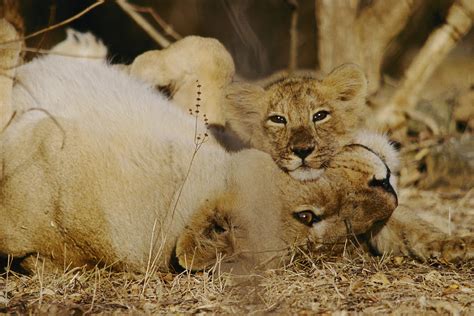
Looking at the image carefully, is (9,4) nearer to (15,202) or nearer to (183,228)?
(15,202)

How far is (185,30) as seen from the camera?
11406 mm

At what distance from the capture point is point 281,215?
174 inches

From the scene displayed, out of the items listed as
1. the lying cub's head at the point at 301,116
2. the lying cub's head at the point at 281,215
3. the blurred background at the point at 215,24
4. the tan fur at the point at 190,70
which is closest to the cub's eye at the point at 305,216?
the lying cub's head at the point at 281,215

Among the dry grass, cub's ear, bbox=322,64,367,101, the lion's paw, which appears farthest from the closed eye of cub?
the lion's paw

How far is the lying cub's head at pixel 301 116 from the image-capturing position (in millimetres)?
4445

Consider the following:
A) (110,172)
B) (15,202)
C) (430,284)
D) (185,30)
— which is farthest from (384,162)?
(185,30)

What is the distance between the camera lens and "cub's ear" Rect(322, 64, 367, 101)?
4.81 meters

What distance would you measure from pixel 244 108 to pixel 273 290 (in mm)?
1166

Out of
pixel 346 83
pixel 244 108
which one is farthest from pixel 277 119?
pixel 346 83

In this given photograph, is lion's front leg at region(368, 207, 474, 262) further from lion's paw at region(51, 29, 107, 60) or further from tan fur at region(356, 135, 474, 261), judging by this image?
lion's paw at region(51, 29, 107, 60)

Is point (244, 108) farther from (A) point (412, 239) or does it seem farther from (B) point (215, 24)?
(B) point (215, 24)

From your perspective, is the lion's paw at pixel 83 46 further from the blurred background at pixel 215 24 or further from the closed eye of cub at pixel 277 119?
the blurred background at pixel 215 24

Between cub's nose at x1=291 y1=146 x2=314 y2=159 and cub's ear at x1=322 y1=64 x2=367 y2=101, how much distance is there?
51 centimetres

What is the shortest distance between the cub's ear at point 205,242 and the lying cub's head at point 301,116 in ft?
1.43
